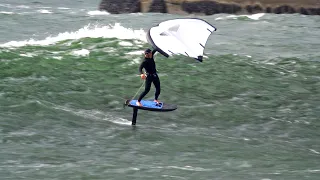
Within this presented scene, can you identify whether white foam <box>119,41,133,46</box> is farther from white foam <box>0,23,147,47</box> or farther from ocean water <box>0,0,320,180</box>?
white foam <box>0,23,147,47</box>

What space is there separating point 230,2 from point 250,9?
1184mm

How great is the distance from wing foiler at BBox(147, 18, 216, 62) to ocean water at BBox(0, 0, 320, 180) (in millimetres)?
2046

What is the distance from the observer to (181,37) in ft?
58.0

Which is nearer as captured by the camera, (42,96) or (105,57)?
(42,96)

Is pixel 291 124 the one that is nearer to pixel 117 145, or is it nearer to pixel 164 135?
pixel 164 135

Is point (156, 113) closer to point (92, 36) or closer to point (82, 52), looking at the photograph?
point (82, 52)

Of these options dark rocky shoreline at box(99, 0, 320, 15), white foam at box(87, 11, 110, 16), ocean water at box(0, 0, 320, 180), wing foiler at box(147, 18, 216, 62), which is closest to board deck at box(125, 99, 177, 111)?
ocean water at box(0, 0, 320, 180)

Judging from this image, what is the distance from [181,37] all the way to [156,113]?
337 cm

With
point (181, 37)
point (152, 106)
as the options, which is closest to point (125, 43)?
point (152, 106)

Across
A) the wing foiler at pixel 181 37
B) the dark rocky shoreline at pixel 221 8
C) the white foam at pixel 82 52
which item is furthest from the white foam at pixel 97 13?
the wing foiler at pixel 181 37

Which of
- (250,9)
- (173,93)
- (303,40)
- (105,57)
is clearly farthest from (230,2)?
(173,93)

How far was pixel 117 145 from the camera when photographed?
56.7ft

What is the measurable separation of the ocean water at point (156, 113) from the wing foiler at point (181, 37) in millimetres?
2046

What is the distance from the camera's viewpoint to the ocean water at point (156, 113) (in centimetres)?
1576
